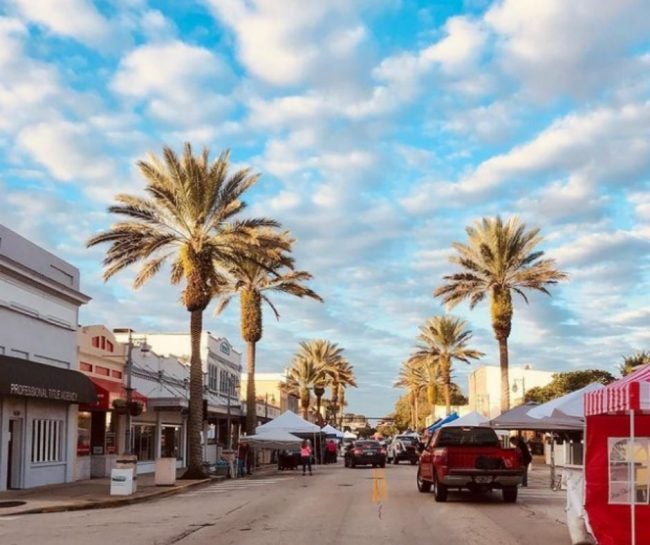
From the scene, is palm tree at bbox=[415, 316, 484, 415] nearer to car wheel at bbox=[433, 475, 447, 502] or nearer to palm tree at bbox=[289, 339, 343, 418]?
palm tree at bbox=[289, 339, 343, 418]

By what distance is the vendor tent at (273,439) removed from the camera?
3969 cm

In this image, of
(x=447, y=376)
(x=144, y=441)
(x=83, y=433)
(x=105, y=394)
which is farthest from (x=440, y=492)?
(x=447, y=376)

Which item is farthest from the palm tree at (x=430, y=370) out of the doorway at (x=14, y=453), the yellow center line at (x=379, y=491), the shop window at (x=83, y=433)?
the doorway at (x=14, y=453)

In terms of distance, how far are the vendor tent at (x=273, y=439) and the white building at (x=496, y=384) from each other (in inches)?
1371

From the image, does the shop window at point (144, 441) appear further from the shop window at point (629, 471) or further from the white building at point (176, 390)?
the shop window at point (629, 471)

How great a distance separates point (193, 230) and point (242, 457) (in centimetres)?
1158

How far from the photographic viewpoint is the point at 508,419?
30.2m

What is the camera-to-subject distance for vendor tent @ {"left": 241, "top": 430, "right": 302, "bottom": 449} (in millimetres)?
39688

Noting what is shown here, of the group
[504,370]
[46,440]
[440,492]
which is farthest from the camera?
[504,370]

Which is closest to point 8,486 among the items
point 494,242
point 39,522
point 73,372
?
point 73,372

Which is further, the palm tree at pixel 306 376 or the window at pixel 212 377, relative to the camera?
the palm tree at pixel 306 376

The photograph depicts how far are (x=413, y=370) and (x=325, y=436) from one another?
3498 centimetres

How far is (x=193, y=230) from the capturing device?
108ft

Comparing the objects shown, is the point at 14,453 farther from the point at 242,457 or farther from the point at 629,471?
the point at 629,471
